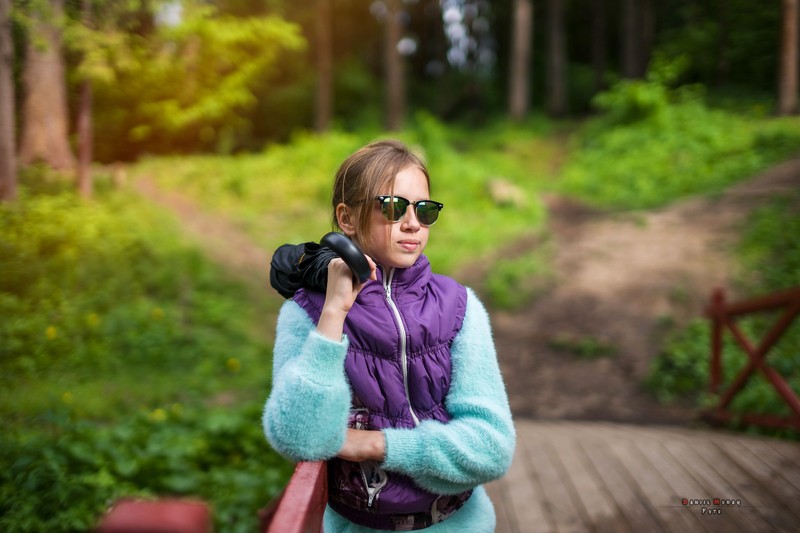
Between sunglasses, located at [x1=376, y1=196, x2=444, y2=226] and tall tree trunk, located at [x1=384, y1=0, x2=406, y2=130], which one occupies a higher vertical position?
tall tree trunk, located at [x1=384, y1=0, x2=406, y2=130]

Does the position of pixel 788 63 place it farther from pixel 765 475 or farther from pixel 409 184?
pixel 409 184

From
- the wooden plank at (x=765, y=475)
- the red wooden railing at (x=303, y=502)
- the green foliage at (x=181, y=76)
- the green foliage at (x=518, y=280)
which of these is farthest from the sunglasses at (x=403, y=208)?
the green foliage at (x=518, y=280)

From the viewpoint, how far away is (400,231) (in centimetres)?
164

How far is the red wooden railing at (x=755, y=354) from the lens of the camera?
442 centimetres

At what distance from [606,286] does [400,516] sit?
26.4 ft

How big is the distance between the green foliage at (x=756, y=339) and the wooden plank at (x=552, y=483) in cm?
231

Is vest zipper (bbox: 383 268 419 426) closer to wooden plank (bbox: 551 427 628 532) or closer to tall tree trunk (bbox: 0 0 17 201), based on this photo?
wooden plank (bbox: 551 427 628 532)

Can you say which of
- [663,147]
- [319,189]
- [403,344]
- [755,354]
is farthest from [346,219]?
[663,147]

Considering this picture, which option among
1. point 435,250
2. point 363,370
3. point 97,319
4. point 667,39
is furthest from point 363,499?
point 667,39

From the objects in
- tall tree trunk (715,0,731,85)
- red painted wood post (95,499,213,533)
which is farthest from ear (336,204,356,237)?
tall tree trunk (715,0,731,85)

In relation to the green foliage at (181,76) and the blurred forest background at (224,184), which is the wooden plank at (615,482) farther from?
the green foliage at (181,76)

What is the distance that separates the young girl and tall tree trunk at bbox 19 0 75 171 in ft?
12.0

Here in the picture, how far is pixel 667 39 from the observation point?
18.8m

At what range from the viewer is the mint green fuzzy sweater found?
1451mm
